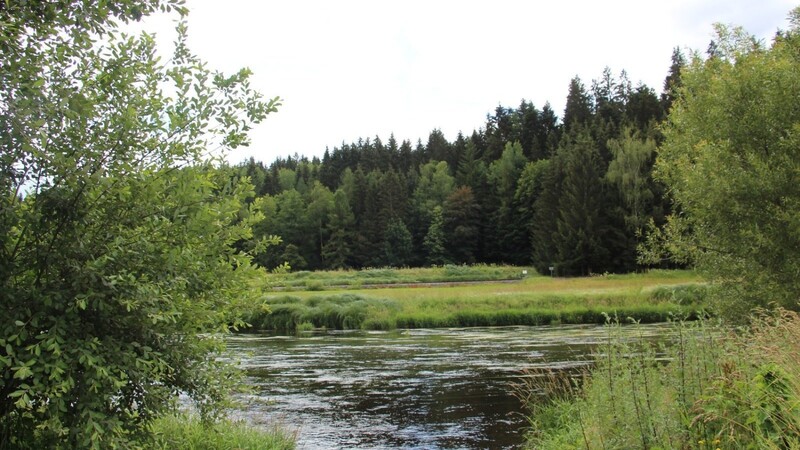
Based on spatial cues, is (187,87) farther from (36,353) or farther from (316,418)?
(316,418)

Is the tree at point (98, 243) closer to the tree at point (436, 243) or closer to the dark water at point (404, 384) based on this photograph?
the dark water at point (404, 384)

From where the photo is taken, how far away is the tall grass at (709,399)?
588 cm

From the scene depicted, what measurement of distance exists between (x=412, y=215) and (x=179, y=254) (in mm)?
100954

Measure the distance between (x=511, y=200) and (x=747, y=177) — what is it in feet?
277

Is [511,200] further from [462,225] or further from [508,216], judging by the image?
[462,225]

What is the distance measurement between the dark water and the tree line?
43940mm

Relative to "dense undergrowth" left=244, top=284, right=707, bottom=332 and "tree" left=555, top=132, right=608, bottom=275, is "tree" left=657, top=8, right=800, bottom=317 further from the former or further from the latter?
"tree" left=555, top=132, right=608, bottom=275

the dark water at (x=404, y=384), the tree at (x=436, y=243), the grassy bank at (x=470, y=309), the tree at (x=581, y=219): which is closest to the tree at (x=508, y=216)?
the tree at (x=436, y=243)

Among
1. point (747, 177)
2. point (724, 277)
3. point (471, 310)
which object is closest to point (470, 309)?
point (471, 310)

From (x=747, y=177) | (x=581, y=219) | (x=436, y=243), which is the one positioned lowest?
(x=747, y=177)

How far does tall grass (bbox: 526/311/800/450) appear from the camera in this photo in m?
5.88

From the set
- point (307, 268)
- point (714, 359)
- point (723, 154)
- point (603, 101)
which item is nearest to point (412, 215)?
point (307, 268)

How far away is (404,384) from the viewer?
17547 millimetres

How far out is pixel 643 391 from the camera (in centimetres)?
745
